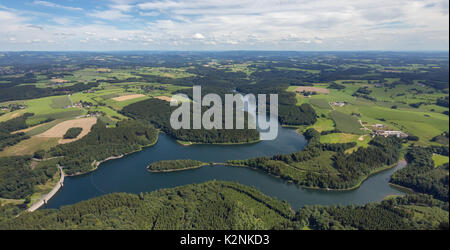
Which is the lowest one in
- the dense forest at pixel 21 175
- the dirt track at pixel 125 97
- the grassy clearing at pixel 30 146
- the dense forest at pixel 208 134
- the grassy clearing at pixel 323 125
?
the dense forest at pixel 21 175

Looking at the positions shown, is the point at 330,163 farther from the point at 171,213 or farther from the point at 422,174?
the point at 171,213

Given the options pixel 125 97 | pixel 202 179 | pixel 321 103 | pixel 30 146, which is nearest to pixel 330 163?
pixel 202 179

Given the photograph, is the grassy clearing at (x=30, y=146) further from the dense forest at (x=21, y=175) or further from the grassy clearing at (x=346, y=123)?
the grassy clearing at (x=346, y=123)

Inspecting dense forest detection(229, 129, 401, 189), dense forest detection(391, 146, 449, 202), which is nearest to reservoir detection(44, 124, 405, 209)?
dense forest detection(229, 129, 401, 189)

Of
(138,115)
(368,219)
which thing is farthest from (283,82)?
(368,219)

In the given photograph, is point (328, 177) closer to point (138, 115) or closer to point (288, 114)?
point (288, 114)

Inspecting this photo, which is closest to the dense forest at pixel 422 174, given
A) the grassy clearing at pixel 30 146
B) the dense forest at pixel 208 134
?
the dense forest at pixel 208 134

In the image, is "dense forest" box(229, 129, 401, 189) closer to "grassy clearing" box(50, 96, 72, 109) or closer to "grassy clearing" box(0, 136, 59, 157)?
"grassy clearing" box(0, 136, 59, 157)
